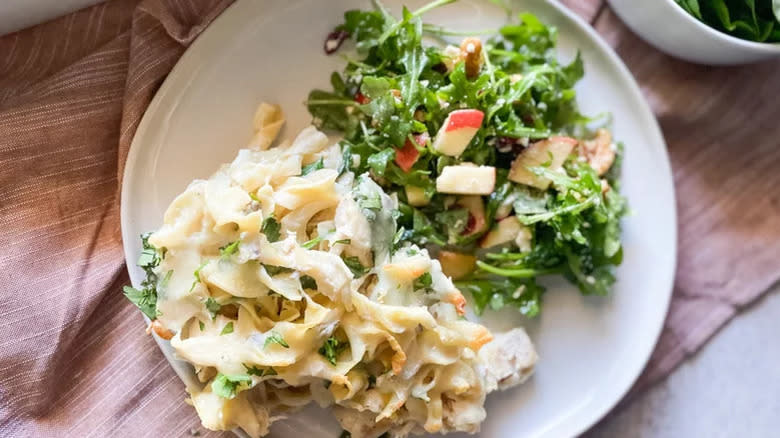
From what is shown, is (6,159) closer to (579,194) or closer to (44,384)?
(44,384)

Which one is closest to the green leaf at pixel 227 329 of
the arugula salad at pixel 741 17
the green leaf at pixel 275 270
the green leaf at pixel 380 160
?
the green leaf at pixel 275 270

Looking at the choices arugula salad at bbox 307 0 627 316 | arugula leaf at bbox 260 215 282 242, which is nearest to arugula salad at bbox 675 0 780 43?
arugula salad at bbox 307 0 627 316

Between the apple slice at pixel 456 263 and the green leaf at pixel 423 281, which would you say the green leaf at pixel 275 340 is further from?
the apple slice at pixel 456 263

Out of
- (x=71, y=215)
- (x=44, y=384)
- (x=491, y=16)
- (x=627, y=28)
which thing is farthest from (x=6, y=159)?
(x=627, y=28)

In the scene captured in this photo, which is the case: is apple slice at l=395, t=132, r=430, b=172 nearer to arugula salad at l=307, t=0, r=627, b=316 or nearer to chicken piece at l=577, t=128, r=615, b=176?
arugula salad at l=307, t=0, r=627, b=316

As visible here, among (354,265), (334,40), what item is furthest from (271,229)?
(334,40)

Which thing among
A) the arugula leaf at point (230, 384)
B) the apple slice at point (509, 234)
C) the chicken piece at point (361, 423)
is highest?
the arugula leaf at point (230, 384)
